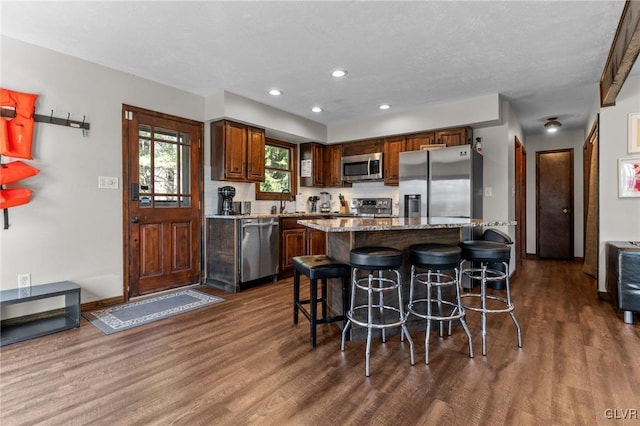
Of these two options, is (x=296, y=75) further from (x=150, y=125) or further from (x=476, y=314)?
(x=476, y=314)

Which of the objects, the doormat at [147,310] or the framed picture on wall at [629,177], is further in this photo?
the framed picture on wall at [629,177]

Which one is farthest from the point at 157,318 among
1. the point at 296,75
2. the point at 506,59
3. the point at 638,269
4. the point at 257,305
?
the point at 638,269

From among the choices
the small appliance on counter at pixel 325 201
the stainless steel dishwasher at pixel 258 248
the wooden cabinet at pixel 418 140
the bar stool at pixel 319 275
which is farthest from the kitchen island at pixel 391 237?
the small appliance on counter at pixel 325 201

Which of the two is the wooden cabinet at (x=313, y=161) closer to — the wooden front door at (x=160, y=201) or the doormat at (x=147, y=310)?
the wooden front door at (x=160, y=201)

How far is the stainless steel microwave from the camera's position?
17.4 feet

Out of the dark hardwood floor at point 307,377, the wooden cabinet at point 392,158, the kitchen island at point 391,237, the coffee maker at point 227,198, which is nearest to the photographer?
the dark hardwood floor at point 307,377

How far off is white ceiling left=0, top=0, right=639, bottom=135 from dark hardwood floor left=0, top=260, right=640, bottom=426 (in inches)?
96.1

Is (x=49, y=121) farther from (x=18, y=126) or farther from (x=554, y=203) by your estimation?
(x=554, y=203)

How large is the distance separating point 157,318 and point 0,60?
2.54m

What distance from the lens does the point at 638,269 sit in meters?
2.89

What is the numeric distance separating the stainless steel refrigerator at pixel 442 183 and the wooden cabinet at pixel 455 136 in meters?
0.30

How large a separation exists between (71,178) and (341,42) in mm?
2801

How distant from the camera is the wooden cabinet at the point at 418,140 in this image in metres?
4.78

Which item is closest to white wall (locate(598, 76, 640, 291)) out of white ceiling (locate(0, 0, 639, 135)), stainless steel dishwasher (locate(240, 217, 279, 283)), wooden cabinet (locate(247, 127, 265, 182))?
white ceiling (locate(0, 0, 639, 135))
